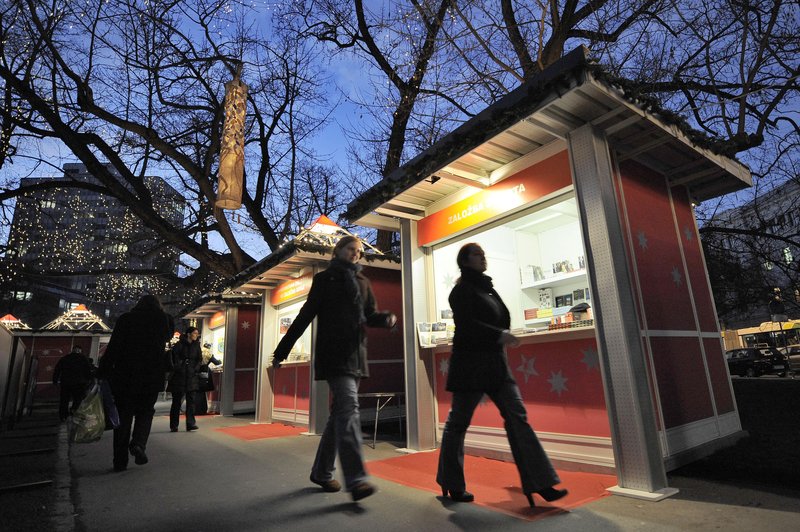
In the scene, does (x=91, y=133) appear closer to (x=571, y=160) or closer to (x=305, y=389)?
(x=305, y=389)

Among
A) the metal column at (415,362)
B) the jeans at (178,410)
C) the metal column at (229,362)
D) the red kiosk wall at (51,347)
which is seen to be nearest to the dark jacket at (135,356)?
the metal column at (415,362)

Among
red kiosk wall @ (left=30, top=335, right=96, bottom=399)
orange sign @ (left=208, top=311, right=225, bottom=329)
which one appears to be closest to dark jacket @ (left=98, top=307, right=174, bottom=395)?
orange sign @ (left=208, top=311, right=225, bottom=329)

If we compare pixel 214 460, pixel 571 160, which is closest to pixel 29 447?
pixel 214 460

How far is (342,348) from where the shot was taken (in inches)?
118

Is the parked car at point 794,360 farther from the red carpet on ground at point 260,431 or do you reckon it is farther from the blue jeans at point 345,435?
the blue jeans at point 345,435

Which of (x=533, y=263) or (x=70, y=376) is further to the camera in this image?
(x=70, y=376)

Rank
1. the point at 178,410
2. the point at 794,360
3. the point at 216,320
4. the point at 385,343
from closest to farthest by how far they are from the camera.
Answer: the point at 178,410 < the point at 385,343 < the point at 216,320 < the point at 794,360

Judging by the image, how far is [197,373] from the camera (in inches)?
340

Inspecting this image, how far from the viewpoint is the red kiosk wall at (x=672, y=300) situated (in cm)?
405

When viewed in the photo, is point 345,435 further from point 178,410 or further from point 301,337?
point 178,410

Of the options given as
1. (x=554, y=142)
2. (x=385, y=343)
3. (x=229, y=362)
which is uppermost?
(x=554, y=142)

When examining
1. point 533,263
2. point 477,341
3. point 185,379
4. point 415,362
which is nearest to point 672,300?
point 533,263

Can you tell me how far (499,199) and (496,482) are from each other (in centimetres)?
286

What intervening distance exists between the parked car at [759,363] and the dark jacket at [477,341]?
21.6m
